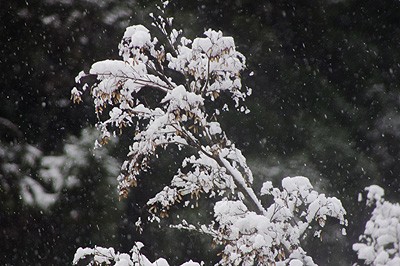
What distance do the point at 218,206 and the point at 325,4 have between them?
7.62 meters

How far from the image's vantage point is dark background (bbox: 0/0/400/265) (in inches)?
316

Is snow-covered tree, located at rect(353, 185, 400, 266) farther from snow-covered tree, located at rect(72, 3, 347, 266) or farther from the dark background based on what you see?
the dark background

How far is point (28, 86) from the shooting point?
827 centimetres

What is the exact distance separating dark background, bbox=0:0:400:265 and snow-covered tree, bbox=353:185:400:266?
6.52 meters

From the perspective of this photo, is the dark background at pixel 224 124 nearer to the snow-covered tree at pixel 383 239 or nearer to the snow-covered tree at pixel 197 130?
the snow-covered tree at pixel 197 130

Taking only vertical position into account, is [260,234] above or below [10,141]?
below

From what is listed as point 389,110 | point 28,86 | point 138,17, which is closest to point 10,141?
point 28,86

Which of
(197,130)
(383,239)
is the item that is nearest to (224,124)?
(197,130)

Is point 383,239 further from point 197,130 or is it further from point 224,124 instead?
point 224,124

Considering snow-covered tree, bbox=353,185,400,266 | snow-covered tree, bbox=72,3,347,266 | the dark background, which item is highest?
the dark background

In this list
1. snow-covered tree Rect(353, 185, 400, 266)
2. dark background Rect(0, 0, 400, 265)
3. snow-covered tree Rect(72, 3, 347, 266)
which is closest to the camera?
snow-covered tree Rect(353, 185, 400, 266)

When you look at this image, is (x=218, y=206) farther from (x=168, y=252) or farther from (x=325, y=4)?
(x=325, y=4)

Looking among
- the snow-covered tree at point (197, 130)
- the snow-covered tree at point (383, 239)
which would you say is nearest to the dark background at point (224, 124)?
the snow-covered tree at point (197, 130)

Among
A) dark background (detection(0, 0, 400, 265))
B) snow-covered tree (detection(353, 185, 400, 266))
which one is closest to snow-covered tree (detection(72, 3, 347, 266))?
snow-covered tree (detection(353, 185, 400, 266))
